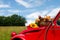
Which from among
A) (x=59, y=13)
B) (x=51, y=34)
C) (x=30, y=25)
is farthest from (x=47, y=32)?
(x=30, y=25)

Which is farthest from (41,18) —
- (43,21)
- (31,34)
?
(31,34)

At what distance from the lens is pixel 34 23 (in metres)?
8.37

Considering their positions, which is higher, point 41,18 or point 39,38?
point 41,18

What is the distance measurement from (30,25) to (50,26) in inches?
55.0

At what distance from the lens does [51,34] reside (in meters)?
6.99

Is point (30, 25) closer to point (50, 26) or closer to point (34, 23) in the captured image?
point (34, 23)

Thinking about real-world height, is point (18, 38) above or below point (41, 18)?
below

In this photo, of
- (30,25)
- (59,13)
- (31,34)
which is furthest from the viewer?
(30,25)

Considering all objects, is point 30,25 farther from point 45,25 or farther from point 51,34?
point 51,34

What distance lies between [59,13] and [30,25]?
1.58 metres

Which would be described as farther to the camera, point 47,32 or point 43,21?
point 43,21

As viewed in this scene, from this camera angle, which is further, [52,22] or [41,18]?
[41,18]

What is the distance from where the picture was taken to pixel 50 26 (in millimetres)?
6973

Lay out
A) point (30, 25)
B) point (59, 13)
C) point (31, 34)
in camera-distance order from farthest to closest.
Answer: point (30, 25), point (31, 34), point (59, 13)
